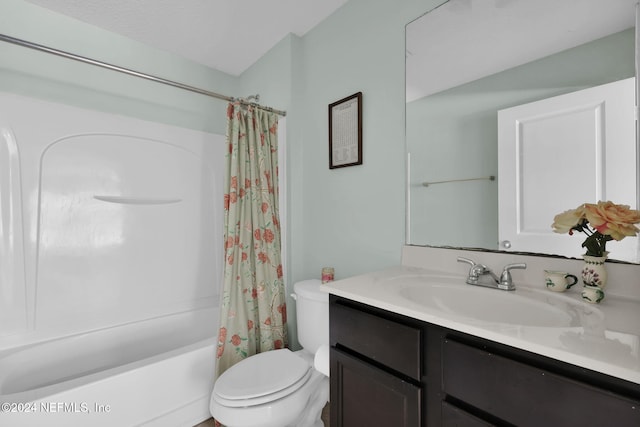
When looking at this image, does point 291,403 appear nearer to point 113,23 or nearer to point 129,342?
point 129,342

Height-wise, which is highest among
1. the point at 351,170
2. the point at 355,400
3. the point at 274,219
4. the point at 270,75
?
the point at 270,75

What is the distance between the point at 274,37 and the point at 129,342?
2.36 metres

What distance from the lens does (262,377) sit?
1.28m

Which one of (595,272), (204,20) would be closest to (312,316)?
(595,272)

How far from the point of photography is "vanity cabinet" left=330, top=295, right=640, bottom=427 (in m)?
0.53

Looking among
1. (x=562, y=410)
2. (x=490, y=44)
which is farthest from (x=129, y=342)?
(x=490, y=44)

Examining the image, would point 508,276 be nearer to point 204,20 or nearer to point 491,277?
point 491,277

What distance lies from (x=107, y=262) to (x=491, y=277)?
7.35 ft

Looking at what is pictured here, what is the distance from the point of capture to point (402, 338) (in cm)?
80

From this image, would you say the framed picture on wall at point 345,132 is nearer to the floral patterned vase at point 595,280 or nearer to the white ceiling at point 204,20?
the white ceiling at point 204,20

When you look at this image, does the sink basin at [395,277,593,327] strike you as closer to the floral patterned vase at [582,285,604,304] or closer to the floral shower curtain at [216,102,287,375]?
the floral patterned vase at [582,285,604,304]

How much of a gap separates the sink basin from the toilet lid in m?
0.66

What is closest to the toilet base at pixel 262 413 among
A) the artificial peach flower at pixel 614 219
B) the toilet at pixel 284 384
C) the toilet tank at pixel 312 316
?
the toilet at pixel 284 384

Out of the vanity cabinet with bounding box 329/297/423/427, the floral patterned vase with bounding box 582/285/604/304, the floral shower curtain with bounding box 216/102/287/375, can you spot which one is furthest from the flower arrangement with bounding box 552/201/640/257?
the floral shower curtain with bounding box 216/102/287/375
